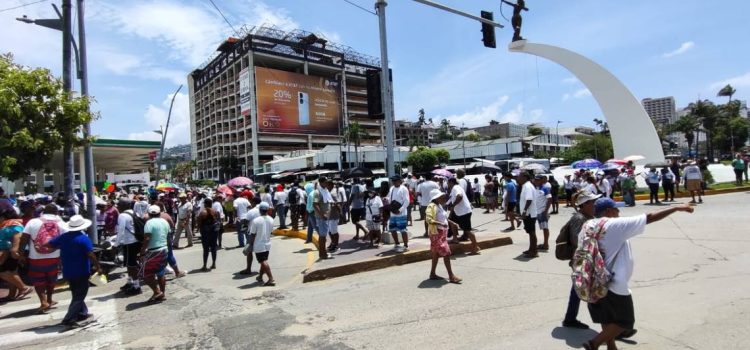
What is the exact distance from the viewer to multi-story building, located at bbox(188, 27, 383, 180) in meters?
92.9

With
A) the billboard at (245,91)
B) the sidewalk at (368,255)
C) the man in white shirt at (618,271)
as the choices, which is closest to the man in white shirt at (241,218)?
the sidewalk at (368,255)

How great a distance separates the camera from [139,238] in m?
8.08

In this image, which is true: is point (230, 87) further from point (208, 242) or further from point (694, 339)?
point (694, 339)

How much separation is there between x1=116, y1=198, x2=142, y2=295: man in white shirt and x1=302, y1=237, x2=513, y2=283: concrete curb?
2943 mm

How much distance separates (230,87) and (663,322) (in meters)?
106

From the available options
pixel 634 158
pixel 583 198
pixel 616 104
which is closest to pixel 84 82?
pixel 583 198

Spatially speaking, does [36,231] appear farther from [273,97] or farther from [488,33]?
[273,97]

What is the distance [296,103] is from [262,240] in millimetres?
92035

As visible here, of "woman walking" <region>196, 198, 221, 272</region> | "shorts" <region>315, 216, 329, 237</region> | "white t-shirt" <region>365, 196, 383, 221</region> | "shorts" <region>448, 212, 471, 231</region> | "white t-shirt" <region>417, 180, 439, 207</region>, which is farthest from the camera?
"white t-shirt" <region>417, 180, 439, 207</region>

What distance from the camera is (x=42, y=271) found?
6.87m

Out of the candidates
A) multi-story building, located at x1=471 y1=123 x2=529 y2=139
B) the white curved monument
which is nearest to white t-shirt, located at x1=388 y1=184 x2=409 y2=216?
the white curved monument

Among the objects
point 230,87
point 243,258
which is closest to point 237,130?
point 230,87

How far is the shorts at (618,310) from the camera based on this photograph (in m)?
3.60

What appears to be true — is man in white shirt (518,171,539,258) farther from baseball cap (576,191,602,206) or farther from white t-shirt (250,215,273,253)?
white t-shirt (250,215,273,253)
